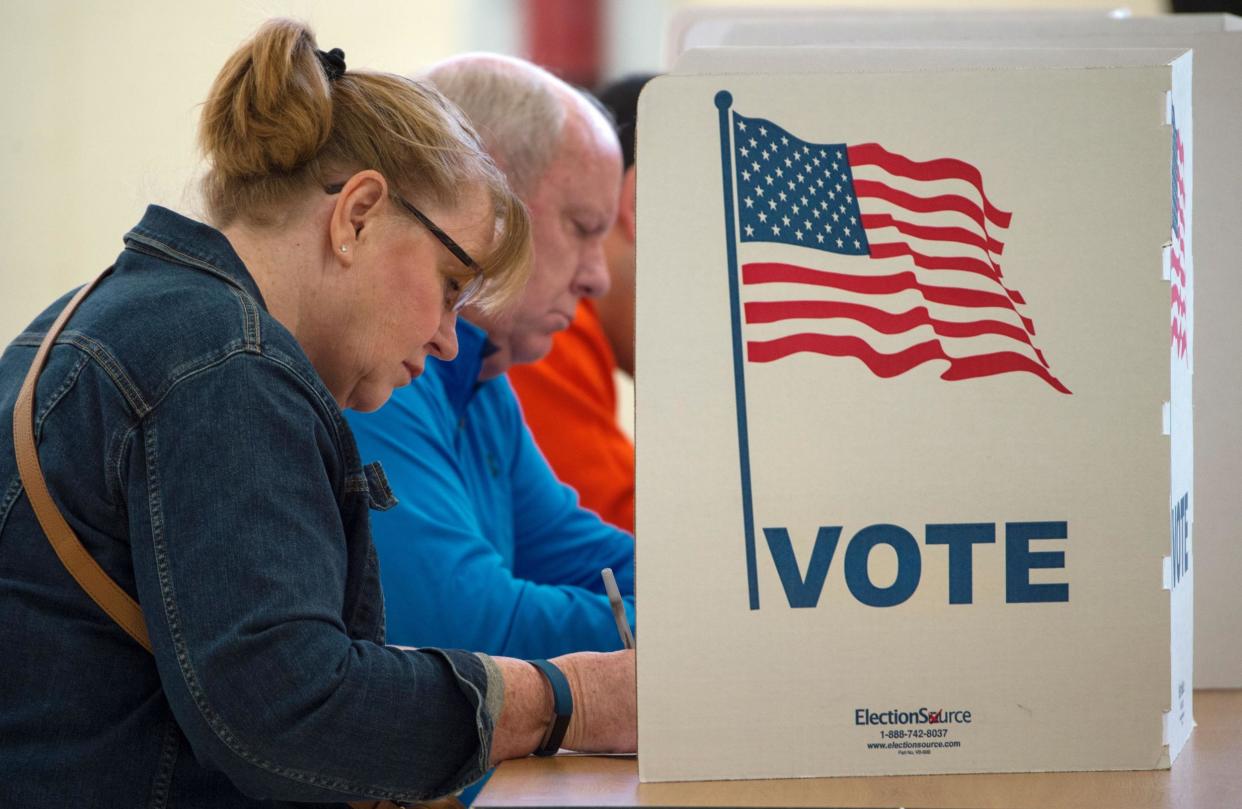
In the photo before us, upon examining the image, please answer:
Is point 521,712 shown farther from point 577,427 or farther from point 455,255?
point 577,427

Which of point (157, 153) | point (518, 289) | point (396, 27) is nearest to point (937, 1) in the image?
point (396, 27)

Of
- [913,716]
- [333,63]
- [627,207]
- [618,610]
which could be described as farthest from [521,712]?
[627,207]

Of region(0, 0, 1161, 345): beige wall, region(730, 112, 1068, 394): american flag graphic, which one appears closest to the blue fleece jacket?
region(730, 112, 1068, 394): american flag graphic

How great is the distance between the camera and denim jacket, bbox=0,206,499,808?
96 centimetres

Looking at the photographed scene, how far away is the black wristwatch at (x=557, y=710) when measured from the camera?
3.78 ft

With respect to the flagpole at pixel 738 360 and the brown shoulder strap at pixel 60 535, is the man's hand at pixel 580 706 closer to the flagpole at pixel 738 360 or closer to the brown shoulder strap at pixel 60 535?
the flagpole at pixel 738 360

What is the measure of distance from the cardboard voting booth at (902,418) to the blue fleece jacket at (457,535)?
1.66 feet

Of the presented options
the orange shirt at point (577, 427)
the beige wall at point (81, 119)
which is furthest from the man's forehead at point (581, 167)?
the beige wall at point (81, 119)

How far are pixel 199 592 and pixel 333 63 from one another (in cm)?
53

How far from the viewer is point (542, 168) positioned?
6.34 ft

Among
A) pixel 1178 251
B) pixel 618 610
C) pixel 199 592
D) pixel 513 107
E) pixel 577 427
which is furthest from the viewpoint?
pixel 577 427

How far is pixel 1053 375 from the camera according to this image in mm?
1078

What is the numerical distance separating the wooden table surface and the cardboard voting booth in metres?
0.02

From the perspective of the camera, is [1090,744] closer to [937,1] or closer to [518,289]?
[518,289]
